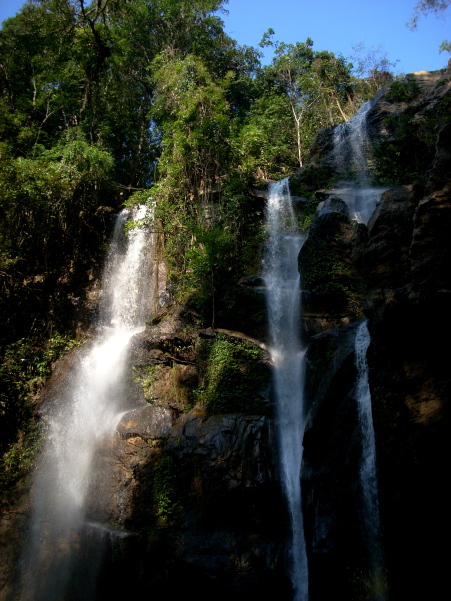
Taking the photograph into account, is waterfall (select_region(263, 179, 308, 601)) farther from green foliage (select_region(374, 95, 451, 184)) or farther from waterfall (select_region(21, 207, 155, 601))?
waterfall (select_region(21, 207, 155, 601))

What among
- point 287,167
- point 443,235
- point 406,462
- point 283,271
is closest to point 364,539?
point 406,462

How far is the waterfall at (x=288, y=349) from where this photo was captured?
7.62 metres

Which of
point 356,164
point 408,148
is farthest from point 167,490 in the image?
point 408,148

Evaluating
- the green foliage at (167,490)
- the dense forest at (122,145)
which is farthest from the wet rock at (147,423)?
the dense forest at (122,145)

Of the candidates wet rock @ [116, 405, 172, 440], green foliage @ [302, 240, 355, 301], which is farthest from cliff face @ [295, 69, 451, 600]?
wet rock @ [116, 405, 172, 440]

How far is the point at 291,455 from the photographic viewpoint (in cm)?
845

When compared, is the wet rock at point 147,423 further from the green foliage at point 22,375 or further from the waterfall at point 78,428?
the green foliage at point 22,375

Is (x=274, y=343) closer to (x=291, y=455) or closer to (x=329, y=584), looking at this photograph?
(x=291, y=455)

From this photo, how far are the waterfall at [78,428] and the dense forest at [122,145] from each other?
1.17m

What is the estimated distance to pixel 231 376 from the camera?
10.3 metres

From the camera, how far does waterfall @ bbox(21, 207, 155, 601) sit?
8.68 m

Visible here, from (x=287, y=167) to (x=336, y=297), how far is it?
12.6 metres

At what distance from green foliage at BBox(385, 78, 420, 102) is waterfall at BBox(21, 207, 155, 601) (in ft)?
44.5

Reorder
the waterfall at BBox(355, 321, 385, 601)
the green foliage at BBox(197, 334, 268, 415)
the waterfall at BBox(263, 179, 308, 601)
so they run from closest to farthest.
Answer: the waterfall at BBox(355, 321, 385, 601) → the waterfall at BBox(263, 179, 308, 601) → the green foliage at BBox(197, 334, 268, 415)
